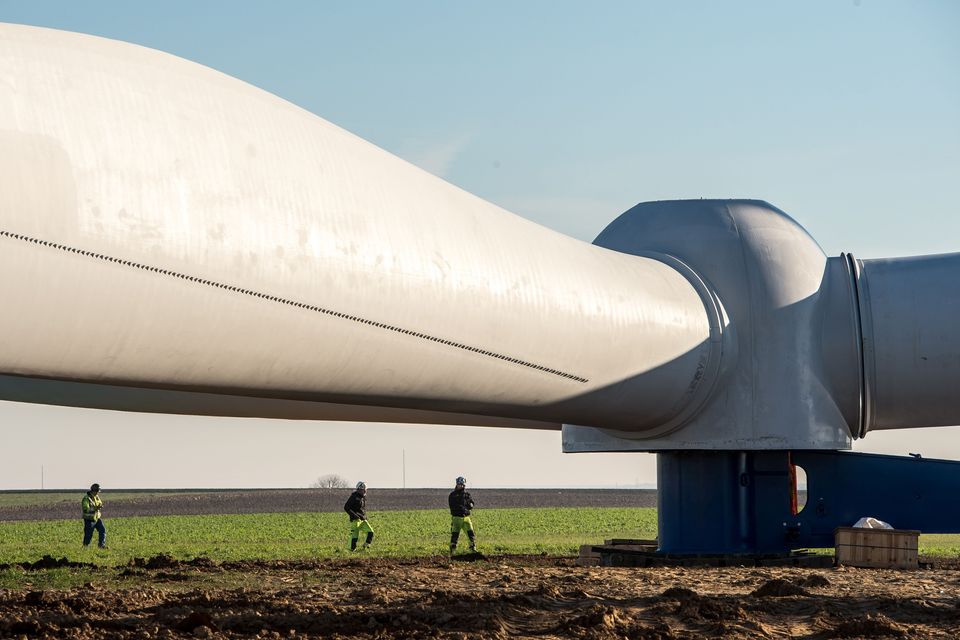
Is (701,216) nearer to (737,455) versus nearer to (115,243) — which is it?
(737,455)

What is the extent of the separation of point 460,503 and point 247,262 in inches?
650

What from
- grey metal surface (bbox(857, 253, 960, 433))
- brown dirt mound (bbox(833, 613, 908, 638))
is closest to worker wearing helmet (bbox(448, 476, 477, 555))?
grey metal surface (bbox(857, 253, 960, 433))

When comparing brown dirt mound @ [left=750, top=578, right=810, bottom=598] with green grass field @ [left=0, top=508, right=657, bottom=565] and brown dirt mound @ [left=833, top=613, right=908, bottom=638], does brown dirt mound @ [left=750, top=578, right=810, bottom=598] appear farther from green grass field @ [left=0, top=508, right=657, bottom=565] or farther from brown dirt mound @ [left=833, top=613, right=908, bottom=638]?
green grass field @ [left=0, top=508, right=657, bottom=565]

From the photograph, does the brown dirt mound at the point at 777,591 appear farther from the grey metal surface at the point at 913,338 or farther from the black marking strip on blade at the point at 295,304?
the grey metal surface at the point at 913,338

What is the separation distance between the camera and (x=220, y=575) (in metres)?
14.7

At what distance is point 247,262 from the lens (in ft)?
24.2

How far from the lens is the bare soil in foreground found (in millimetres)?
8789

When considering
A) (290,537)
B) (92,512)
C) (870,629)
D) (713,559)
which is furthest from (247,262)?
(290,537)

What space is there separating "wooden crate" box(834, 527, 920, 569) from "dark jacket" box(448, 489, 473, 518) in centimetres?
1085

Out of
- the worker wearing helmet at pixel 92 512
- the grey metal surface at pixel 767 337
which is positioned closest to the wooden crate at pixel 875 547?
the grey metal surface at pixel 767 337

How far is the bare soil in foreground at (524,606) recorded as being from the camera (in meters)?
8.79

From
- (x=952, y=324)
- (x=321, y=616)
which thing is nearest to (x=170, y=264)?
(x=321, y=616)

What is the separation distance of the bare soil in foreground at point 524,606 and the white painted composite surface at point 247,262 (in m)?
1.64

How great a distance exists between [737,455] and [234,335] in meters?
7.11
